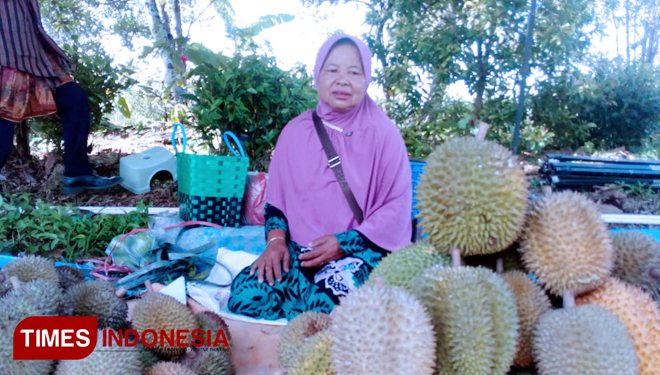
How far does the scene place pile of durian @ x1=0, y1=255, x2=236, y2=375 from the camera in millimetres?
1230

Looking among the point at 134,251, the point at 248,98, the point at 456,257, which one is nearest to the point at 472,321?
the point at 456,257

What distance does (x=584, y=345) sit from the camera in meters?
0.91

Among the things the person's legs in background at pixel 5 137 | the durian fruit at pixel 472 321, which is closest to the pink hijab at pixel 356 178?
the durian fruit at pixel 472 321

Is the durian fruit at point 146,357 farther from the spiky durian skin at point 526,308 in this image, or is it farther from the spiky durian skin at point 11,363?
the spiky durian skin at point 526,308

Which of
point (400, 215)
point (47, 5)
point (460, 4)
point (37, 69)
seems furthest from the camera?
point (47, 5)

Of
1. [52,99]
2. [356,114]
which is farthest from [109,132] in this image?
[356,114]

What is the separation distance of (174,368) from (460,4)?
5482 mm

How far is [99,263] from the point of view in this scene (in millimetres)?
3219

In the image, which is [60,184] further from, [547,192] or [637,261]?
[637,261]

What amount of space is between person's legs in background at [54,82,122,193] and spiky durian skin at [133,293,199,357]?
3292mm

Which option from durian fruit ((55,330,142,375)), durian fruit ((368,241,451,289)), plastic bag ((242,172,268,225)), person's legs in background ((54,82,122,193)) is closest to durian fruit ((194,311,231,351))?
durian fruit ((55,330,142,375))

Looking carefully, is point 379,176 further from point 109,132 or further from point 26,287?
point 109,132

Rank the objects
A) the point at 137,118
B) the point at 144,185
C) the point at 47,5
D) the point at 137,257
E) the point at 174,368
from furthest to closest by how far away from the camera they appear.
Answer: the point at 137,118
the point at 47,5
the point at 144,185
the point at 137,257
the point at 174,368

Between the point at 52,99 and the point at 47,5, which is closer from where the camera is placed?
the point at 52,99
